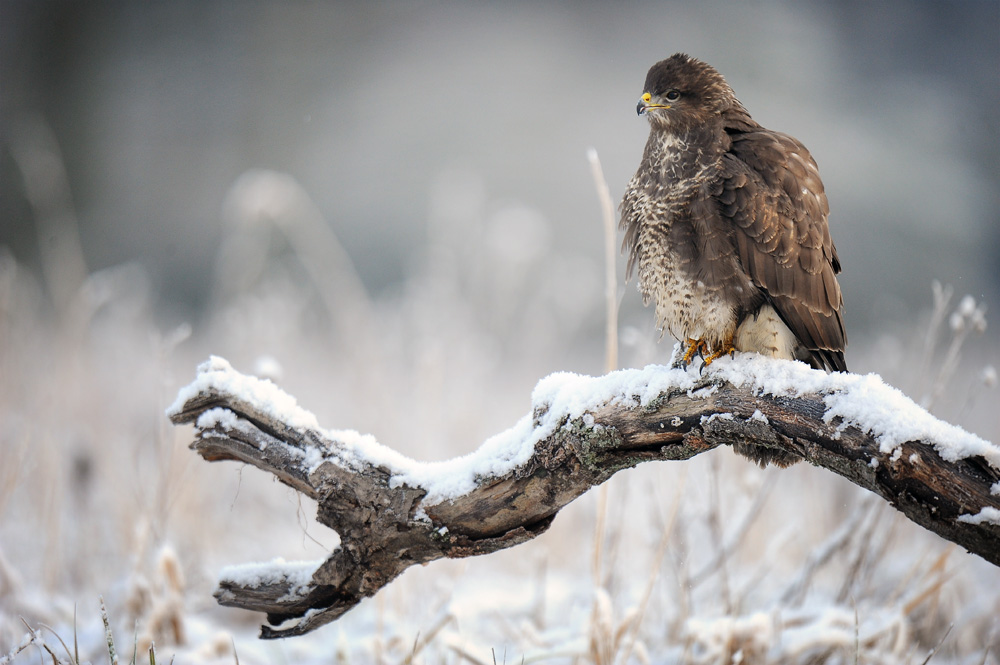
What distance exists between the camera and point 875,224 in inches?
301

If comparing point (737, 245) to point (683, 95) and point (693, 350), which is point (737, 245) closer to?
point (693, 350)

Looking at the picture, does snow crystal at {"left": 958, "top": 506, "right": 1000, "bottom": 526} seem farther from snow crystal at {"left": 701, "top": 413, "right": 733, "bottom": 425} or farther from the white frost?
snow crystal at {"left": 701, "top": 413, "right": 733, "bottom": 425}

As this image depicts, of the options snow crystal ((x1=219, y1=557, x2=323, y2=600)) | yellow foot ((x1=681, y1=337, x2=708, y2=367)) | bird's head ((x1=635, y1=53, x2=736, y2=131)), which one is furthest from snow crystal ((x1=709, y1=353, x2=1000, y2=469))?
snow crystal ((x1=219, y1=557, x2=323, y2=600))

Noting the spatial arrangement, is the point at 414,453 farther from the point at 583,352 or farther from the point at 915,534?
the point at 583,352

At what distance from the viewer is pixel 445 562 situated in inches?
108

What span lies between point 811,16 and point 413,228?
6.91 metres

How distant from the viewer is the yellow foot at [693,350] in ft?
5.15

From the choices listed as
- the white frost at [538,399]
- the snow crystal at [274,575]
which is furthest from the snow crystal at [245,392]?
the snow crystal at [274,575]

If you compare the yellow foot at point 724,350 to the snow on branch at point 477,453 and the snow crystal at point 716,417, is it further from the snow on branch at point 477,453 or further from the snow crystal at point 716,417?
the snow crystal at point 716,417

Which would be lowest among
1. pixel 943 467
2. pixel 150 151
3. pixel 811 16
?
pixel 943 467

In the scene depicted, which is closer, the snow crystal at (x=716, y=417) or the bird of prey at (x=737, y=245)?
the snow crystal at (x=716, y=417)

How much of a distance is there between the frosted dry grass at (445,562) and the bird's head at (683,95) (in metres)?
0.68

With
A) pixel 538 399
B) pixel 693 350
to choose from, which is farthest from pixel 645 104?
pixel 538 399

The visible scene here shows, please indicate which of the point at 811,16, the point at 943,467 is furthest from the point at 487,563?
the point at 811,16
